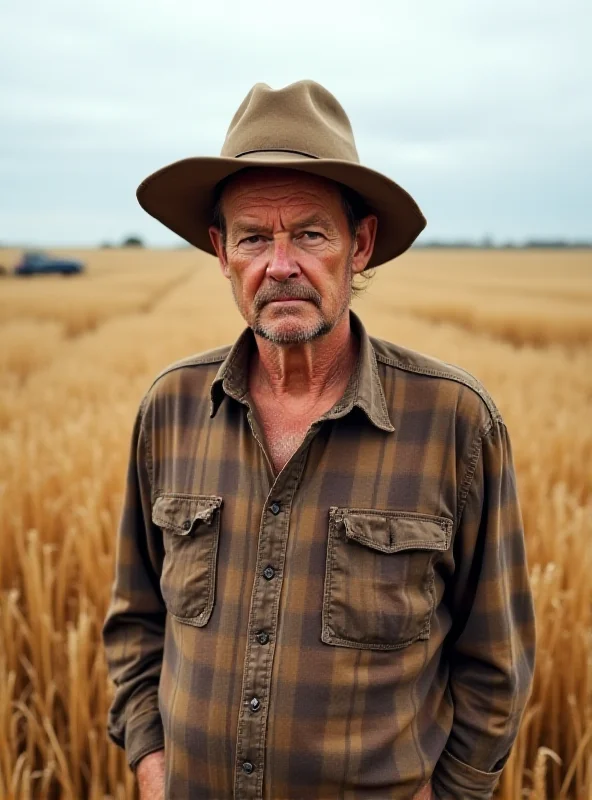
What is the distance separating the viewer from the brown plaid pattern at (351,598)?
1.19m

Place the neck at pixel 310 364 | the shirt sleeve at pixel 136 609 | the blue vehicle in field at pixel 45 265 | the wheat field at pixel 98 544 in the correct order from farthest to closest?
1. the blue vehicle in field at pixel 45 265
2. the wheat field at pixel 98 544
3. the shirt sleeve at pixel 136 609
4. the neck at pixel 310 364

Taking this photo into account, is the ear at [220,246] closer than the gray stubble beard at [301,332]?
No

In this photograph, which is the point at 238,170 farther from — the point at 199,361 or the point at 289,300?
the point at 199,361

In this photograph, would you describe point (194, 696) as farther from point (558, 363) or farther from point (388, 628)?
point (558, 363)

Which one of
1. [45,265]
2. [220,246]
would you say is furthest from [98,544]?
[45,265]

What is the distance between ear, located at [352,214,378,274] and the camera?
144 centimetres

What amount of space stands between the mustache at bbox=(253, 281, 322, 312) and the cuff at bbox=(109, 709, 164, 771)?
0.91 m

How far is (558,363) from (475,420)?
240 inches

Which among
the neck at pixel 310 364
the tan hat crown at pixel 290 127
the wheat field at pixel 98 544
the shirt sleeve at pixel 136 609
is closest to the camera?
the tan hat crown at pixel 290 127

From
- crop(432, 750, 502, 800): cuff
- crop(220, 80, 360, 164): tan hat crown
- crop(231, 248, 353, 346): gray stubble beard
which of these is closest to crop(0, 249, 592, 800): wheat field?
crop(432, 750, 502, 800): cuff

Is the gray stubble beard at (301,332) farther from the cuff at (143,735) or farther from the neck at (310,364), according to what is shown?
the cuff at (143,735)

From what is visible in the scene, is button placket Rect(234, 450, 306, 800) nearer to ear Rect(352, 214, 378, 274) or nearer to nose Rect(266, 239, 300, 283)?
nose Rect(266, 239, 300, 283)

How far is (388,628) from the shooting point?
3.92 ft

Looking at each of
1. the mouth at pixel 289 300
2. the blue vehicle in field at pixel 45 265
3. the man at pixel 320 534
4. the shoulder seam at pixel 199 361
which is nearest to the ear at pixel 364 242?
the man at pixel 320 534
